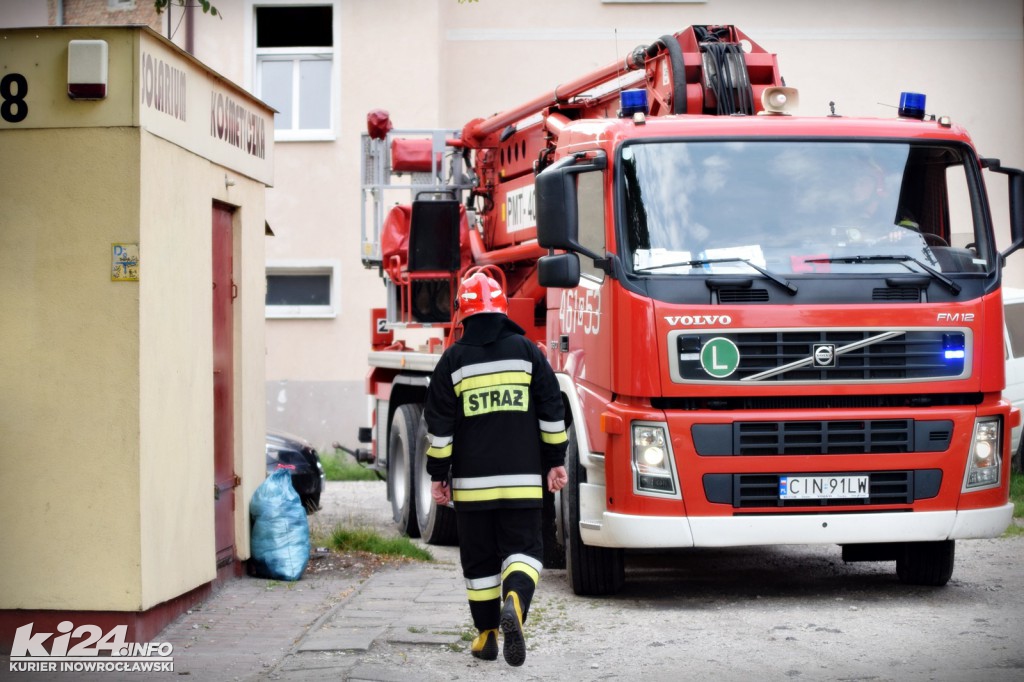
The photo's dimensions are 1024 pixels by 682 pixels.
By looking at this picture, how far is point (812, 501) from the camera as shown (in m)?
8.38

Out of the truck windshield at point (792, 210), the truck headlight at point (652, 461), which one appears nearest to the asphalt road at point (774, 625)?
the truck headlight at point (652, 461)

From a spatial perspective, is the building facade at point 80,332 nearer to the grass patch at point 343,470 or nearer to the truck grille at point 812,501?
the truck grille at point 812,501

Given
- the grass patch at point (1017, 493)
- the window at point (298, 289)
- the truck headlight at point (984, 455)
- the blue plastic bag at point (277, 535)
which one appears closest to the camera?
the truck headlight at point (984, 455)

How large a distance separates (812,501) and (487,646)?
7.66ft

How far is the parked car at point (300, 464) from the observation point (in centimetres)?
1267

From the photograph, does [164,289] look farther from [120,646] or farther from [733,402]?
[733,402]

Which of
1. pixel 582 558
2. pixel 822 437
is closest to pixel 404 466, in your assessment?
pixel 582 558

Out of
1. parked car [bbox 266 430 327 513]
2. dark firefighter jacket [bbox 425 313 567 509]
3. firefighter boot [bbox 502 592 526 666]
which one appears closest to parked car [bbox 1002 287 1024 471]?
parked car [bbox 266 430 327 513]

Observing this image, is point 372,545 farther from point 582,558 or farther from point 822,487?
point 822,487

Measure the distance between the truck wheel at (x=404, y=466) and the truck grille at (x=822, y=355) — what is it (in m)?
4.75

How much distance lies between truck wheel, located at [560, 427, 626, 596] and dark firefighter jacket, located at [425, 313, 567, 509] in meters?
1.76

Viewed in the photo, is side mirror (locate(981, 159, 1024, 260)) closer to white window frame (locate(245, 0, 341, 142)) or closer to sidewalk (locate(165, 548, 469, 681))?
sidewalk (locate(165, 548, 469, 681))

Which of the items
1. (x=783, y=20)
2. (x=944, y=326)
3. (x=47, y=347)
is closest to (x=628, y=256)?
(x=944, y=326)

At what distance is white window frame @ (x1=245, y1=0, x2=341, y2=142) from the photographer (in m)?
21.2
